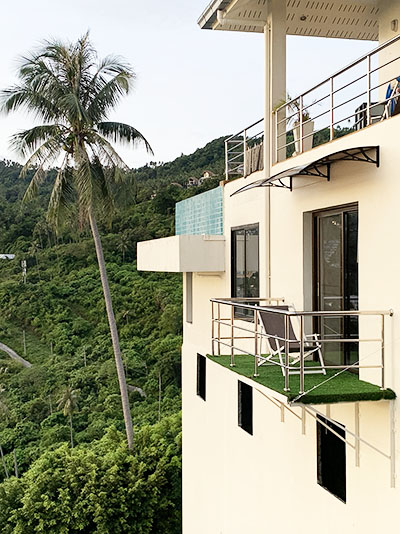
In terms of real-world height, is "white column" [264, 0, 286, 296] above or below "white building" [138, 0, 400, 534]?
above

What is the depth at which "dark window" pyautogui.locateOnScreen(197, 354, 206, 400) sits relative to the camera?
42.3 ft

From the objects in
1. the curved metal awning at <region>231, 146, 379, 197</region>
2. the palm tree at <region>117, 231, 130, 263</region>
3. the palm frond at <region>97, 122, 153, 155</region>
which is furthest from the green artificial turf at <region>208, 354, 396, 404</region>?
the palm tree at <region>117, 231, 130, 263</region>

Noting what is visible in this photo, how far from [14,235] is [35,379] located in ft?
57.7

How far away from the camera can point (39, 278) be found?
49219 mm

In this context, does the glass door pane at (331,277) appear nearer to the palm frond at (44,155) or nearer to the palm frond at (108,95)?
the palm frond at (44,155)

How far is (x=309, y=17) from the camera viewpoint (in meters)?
11.6

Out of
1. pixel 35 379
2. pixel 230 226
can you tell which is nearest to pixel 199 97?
pixel 35 379

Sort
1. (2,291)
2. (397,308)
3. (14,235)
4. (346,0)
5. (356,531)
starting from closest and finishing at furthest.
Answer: (397,308) < (356,531) < (346,0) < (2,291) < (14,235)

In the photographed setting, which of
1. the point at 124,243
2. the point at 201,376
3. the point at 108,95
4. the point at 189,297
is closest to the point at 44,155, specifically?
the point at 108,95

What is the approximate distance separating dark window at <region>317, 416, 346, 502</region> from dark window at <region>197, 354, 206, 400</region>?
17.6ft

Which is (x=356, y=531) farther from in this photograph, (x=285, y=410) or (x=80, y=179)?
(x=80, y=179)

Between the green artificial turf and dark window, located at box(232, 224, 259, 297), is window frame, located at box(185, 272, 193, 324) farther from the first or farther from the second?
the green artificial turf

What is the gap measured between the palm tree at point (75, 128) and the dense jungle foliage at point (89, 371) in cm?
128

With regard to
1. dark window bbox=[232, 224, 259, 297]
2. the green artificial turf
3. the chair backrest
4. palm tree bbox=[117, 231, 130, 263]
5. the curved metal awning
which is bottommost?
the green artificial turf
